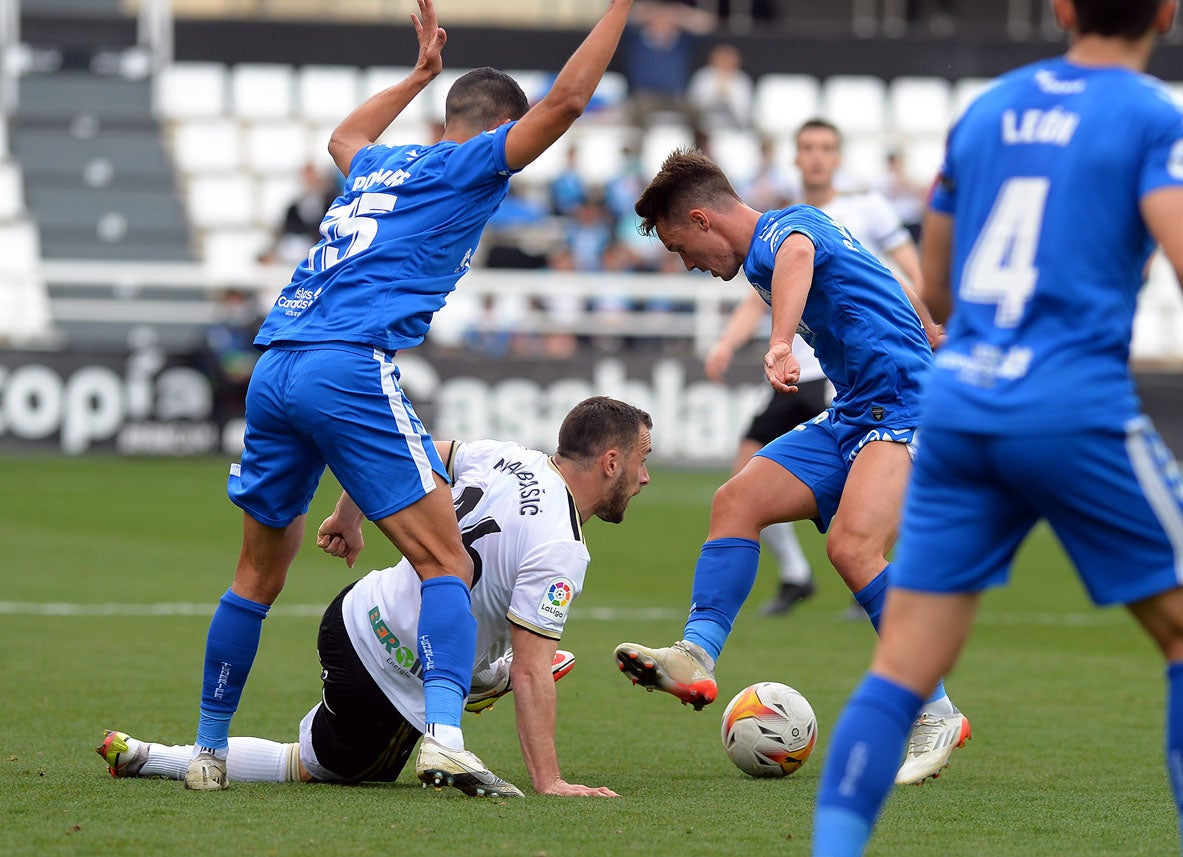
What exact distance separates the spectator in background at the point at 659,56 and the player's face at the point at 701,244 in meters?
18.2

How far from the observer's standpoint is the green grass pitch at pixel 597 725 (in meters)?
4.51

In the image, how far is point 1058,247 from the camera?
11.2ft

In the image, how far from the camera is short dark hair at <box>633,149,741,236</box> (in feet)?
18.4

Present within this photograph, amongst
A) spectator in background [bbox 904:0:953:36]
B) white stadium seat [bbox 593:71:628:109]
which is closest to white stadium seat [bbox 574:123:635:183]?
white stadium seat [bbox 593:71:628:109]

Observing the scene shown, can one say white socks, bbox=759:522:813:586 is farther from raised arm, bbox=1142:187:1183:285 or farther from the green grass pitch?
raised arm, bbox=1142:187:1183:285

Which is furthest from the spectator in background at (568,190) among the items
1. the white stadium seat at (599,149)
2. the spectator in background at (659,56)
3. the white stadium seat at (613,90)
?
the white stadium seat at (613,90)

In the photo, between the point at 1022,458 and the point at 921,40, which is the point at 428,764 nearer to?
the point at 1022,458

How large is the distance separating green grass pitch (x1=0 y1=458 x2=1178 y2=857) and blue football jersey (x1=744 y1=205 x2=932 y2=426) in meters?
1.30

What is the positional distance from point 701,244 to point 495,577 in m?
1.35

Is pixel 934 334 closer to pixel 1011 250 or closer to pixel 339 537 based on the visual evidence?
pixel 339 537

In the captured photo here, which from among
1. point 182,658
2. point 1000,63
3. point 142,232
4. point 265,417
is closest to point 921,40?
point 1000,63

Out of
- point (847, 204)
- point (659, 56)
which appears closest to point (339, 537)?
point (847, 204)

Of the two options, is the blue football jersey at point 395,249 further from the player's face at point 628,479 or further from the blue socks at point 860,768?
the blue socks at point 860,768

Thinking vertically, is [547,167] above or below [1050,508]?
above
